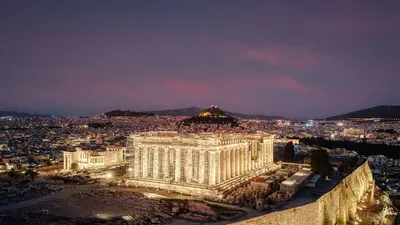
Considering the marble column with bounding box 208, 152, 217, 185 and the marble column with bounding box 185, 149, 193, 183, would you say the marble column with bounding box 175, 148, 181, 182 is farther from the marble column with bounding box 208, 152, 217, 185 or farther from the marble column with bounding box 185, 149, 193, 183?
the marble column with bounding box 208, 152, 217, 185

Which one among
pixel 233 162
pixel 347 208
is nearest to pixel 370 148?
pixel 347 208

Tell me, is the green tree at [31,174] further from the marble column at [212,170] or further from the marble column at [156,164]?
the marble column at [212,170]

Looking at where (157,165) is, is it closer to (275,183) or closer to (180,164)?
(180,164)

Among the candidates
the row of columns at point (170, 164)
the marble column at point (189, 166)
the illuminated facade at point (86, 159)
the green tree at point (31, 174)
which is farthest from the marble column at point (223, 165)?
the green tree at point (31, 174)

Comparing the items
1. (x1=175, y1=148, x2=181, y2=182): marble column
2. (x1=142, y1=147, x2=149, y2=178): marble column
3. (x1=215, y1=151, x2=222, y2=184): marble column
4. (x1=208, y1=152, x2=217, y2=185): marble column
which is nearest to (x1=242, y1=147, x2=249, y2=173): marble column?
(x1=215, y1=151, x2=222, y2=184): marble column

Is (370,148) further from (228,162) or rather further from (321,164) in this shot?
(228,162)

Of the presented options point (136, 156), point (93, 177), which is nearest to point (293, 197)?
point (136, 156)
